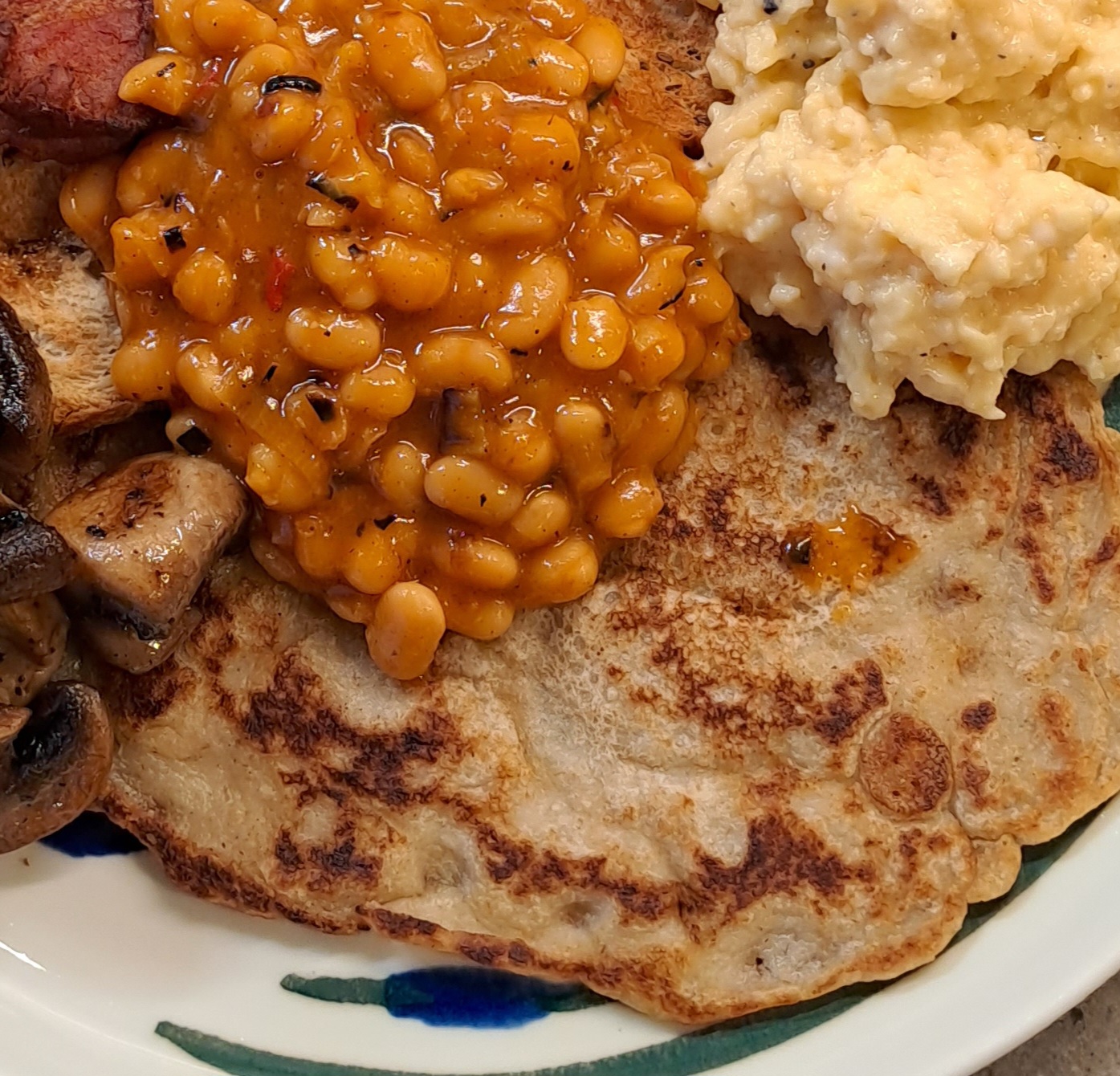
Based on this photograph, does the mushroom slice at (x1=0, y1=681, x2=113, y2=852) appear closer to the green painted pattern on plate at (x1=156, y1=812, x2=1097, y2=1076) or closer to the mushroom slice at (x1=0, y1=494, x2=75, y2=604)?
the mushroom slice at (x1=0, y1=494, x2=75, y2=604)

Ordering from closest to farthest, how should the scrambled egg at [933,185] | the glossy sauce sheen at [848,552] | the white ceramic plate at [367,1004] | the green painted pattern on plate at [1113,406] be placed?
the scrambled egg at [933,185] < the white ceramic plate at [367,1004] < the glossy sauce sheen at [848,552] < the green painted pattern on plate at [1113,406]

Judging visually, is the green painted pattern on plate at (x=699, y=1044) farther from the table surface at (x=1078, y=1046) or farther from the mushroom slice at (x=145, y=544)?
the mushroom slice at (x=145, y=544)

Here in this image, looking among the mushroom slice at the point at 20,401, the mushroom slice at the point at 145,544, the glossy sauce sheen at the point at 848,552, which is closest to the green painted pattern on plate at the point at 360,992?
the mushroom slice at the point at 145,544

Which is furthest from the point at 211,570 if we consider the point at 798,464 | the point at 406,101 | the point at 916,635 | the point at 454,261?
the point at 916,635

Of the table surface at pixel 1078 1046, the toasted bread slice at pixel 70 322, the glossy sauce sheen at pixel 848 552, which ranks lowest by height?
the table surface at pixel 1078 1046

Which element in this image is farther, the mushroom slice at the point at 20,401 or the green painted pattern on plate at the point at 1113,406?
the green painted pattern on plate at the point at 1113,406

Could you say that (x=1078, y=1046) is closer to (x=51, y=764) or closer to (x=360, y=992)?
(x=360, y=992)

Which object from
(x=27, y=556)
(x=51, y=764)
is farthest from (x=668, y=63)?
(x=51, y=764)
